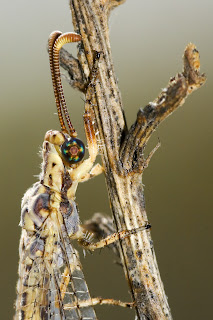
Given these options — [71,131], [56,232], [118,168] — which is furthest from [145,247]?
[71,131]

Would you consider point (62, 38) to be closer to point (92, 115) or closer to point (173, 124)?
point (92, 115)

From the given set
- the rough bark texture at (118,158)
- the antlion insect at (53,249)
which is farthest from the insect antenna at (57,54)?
the antlion insect at (53,249)

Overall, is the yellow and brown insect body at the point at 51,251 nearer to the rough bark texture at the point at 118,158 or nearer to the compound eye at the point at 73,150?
the compound eye at the point at 73,150

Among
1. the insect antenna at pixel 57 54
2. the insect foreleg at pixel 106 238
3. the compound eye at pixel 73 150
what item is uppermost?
the insect antenna at pixel 57 54

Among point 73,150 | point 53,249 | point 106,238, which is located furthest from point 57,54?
point 53,249

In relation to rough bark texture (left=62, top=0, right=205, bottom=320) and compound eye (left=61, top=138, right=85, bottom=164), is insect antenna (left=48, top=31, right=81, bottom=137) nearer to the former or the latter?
rough bark texture (left=62, top=0, right=205, bottom=320)
